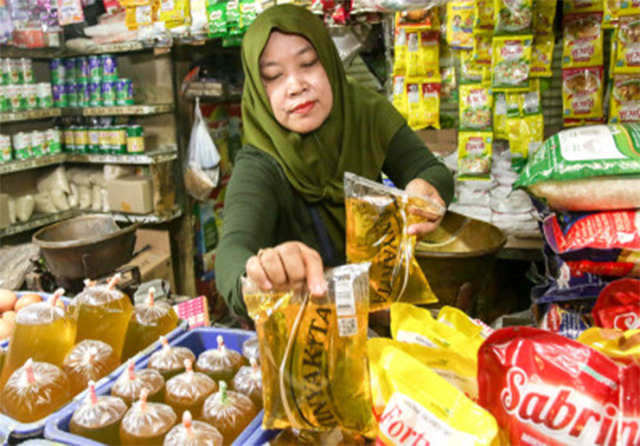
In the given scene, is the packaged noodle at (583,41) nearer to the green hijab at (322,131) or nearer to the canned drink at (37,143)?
the green hijab at (322,131)

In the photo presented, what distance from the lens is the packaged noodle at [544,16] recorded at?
2.38 meters

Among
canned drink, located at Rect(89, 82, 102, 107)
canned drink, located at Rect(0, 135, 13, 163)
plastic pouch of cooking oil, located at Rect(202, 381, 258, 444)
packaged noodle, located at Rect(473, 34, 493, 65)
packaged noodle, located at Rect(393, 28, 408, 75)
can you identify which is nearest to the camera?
plastic pouch of cooking oil, located at Rect(202, 381, 258, 444)

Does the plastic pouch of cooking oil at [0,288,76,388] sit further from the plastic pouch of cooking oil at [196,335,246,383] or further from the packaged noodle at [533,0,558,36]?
the packaged noodle at [533,0,558,36]

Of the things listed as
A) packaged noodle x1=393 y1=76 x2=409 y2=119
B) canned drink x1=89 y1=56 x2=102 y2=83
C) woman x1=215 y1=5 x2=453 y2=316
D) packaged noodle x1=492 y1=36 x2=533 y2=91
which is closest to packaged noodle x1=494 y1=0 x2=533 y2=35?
packaged noodle x1=492 y1=36 x2=533 y2=91

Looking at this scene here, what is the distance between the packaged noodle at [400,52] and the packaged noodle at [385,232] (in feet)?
5.71

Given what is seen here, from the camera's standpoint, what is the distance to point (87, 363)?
115 cm

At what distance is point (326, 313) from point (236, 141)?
368cm

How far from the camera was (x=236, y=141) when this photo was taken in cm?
429

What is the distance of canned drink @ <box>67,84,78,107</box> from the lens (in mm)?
3812

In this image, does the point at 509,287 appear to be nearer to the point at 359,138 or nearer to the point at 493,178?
the point at 493,178

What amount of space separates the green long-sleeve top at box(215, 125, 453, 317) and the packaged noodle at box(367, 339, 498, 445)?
0.35 m

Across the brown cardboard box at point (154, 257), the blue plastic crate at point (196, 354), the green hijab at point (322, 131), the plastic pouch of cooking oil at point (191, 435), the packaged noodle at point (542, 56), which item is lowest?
the brown cardboard box at point (154, 257)

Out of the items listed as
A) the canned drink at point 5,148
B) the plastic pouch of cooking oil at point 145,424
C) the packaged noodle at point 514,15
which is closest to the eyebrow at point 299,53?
the plastic pouch of cooking oil at point 145,424

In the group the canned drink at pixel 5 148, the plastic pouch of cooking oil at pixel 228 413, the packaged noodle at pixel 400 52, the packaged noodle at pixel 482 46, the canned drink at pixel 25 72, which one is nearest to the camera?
the plastic pouch of cooking oil at pixel 228 413
